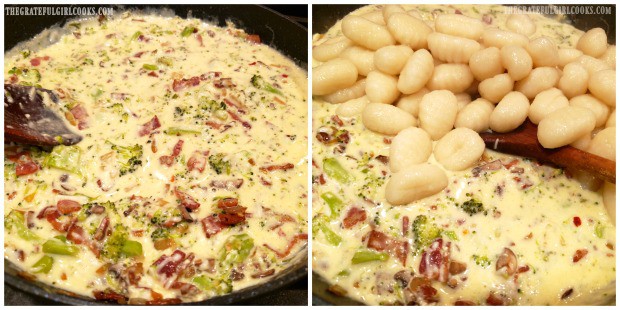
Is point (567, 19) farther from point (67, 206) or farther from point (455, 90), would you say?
point (67, 206)

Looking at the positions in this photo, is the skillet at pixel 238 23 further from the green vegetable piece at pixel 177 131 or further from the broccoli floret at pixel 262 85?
the green vegetable piece at pixel 177 131

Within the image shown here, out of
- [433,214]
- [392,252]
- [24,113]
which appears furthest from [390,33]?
[24,113]

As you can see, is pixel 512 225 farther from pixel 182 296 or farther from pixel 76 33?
pixel 76 33

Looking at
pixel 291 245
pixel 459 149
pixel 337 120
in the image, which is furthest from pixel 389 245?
pixel 337 120

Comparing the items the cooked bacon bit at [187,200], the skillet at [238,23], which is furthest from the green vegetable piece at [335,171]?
the skillet at [238,23]

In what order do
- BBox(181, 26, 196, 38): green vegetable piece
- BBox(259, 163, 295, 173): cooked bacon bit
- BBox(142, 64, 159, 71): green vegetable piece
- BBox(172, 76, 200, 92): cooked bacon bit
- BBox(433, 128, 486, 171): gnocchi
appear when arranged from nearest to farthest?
BBox(433, 128, 486, 171): gnocchi < BBox(259, 163, 295, 173): cooked bacon bit < BBox(172, 76, 200, 92): cooked bacon bit < BBox(142, 64, 159, 71): green vegetable piece < BBox(181, 26, 196, 38): green vegetable piece

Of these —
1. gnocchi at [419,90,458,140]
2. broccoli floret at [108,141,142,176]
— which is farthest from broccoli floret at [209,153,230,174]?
gnocchi at [419,90,458,140]

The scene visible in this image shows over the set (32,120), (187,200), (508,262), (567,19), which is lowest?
(508,262)

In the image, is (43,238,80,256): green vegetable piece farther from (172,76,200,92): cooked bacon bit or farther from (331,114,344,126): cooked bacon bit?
(331,114,344,126): cooked bacon bit
